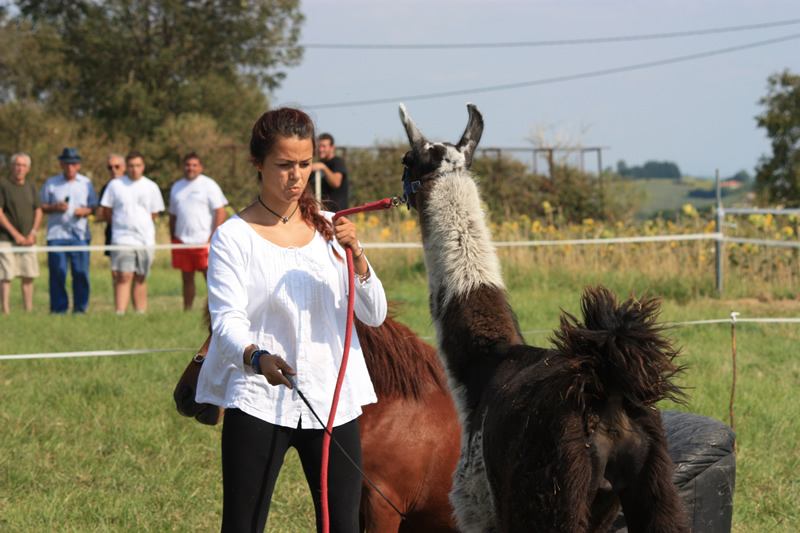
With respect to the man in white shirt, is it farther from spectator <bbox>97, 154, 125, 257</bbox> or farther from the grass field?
spectator <bbox>97, 154, 125, 257</bbox>

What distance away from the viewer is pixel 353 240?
2570mm

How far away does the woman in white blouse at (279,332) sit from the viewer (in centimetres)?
244

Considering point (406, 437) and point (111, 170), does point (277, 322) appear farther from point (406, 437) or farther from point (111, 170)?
point (111, 170)

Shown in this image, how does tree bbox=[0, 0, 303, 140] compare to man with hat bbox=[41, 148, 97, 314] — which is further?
tree bbox=[0, 0, 303, 140]

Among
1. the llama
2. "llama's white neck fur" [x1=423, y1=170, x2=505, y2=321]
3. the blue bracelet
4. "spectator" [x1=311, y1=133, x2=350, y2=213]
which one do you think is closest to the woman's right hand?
the blue bracelet

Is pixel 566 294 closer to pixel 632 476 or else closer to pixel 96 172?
pixel 632 476

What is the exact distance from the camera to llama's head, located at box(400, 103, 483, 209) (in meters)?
3.45

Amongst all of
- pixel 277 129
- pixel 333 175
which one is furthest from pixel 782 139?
pixel 277 129

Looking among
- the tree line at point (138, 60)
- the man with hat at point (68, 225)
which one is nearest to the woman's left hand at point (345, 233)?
the man with hat at point (68, 225)

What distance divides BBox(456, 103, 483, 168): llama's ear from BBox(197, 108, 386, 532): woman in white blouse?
109cm

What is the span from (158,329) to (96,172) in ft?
71.3

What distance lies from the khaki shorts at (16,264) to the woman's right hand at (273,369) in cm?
942

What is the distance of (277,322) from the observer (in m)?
2.51

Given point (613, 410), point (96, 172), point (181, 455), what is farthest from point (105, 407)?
point (96, 172)
